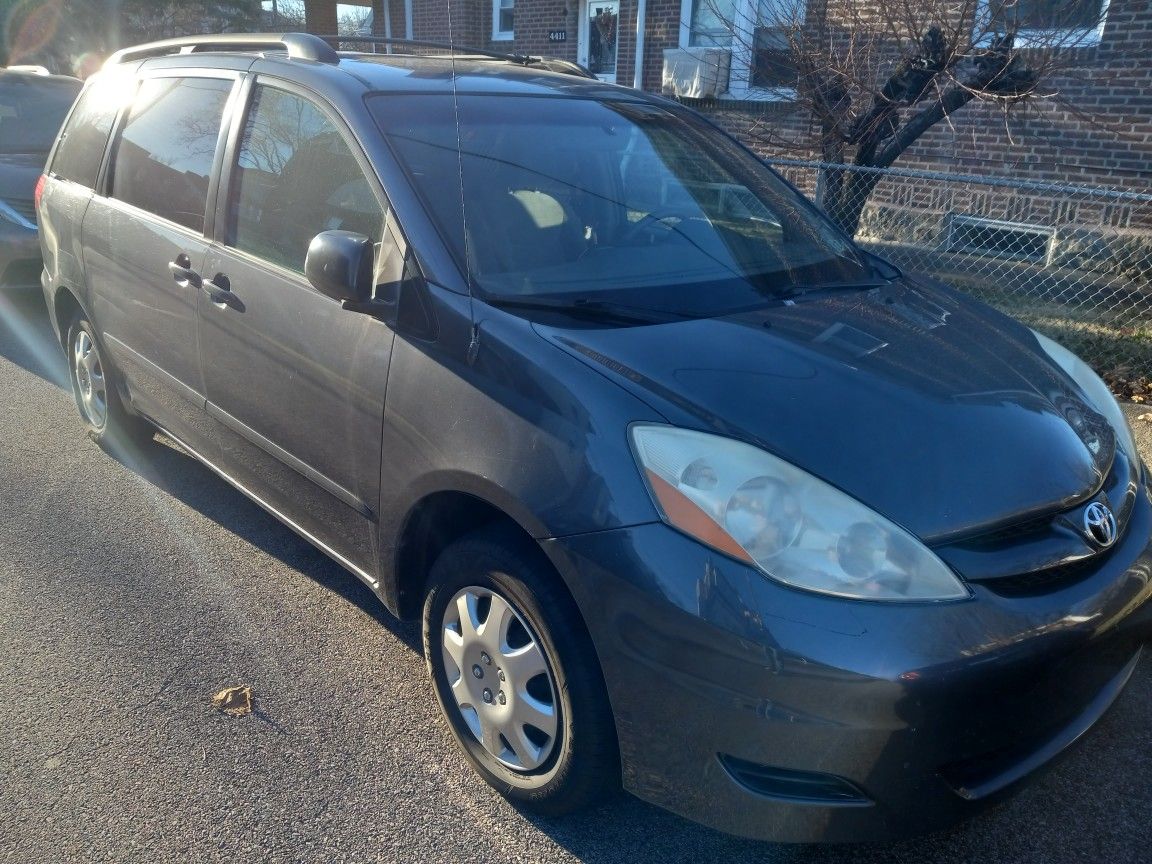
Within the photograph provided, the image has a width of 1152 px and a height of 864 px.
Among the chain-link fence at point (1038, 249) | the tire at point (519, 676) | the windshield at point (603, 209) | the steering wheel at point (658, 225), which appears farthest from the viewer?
the chain-link fence at point (1038, 249)

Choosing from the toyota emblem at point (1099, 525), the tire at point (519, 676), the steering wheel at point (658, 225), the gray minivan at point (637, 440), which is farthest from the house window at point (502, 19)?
the toyota emblem at point (1099, 525)

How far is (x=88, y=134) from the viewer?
4.71 metres

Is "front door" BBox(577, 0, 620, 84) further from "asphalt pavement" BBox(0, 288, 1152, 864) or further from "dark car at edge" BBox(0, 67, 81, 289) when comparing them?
"asphalt pavement" BBox(0, 288, 1152, 864)

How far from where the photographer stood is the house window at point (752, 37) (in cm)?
787

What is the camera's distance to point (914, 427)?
238cm

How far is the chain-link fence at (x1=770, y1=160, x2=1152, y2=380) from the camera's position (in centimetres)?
652

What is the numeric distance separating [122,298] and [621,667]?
9.94 feet

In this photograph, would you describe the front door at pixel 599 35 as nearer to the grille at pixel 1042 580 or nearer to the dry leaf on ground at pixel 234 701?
the dry leaf on ground at pixel 234 701

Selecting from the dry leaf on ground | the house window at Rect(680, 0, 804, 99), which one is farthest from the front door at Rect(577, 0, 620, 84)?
the dry leaf on ground

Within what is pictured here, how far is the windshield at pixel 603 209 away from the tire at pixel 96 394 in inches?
95.6

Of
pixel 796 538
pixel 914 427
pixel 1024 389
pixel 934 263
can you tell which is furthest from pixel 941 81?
pixel 796 538

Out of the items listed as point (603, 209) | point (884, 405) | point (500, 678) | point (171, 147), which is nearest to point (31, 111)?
point (171, 147)

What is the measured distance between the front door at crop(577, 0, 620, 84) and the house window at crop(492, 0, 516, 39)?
169 centimetres

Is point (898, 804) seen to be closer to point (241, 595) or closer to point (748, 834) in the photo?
point (748, 834)
